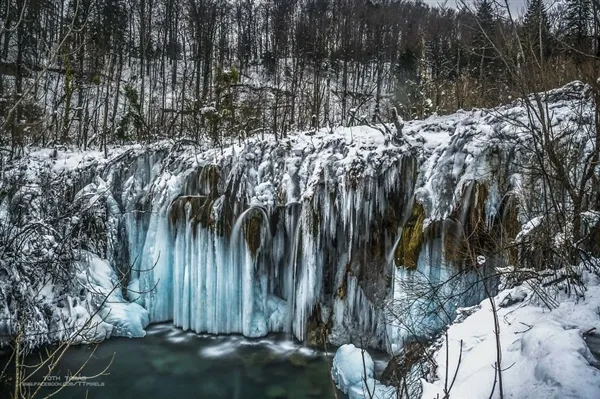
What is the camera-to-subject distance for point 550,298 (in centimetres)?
300

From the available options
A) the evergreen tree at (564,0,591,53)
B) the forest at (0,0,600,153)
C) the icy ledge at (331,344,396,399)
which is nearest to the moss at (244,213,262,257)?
the icy ledge at (331,344,396,399)

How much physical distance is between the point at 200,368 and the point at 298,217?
3.56 metres

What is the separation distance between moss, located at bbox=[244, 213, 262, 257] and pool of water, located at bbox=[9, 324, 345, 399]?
6.70ft

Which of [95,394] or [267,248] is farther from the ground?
[267,248]

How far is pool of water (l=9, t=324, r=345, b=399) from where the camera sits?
6.81 meters

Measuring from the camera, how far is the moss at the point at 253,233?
8594 millimetres

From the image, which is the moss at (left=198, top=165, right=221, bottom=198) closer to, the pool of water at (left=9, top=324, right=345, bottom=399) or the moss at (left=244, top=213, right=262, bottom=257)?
the moss at (left=244, top=213, right=262, bottom=257)

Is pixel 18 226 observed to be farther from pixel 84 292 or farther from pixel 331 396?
pixel 331 396

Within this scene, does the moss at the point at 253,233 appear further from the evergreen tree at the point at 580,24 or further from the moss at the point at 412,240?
the evergreen tree at the point at 580,24

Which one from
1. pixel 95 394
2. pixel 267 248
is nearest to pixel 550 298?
pixel 267 248

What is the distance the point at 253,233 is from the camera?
859 centimetres

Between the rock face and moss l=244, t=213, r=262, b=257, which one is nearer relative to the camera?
the rock face

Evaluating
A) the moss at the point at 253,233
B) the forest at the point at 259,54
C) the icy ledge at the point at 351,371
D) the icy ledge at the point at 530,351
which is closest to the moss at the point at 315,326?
the icy ledge at the point at 351,371

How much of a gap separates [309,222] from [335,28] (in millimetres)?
25918
